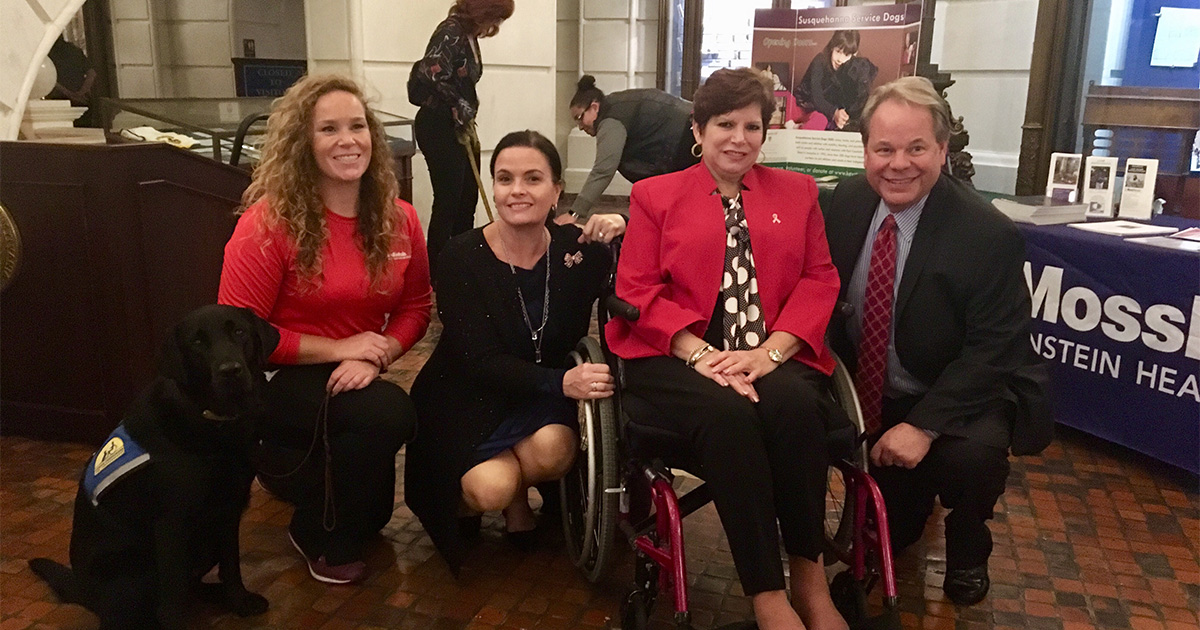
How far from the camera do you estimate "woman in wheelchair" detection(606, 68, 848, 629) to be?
6.10ft

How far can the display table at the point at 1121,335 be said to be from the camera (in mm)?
2869

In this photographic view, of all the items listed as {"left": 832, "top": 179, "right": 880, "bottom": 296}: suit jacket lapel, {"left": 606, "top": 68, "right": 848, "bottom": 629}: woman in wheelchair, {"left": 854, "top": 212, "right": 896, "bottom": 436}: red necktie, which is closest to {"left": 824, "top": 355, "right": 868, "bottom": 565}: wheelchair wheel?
{"left": 606, "top": 68, "right": 848, "bottom": 629}: woman in wheelchair

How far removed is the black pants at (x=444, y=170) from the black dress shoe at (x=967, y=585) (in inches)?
125

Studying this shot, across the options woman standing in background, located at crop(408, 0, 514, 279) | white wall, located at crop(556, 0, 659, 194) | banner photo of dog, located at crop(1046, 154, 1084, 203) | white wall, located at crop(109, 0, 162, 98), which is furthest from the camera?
white wall, located at crop(556, 0, 659, 194)

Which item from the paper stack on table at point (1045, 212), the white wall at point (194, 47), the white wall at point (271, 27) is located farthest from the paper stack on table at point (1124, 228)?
the white wall at point (194, 47)

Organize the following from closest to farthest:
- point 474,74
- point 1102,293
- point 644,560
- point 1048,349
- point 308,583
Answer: point 644,560 < point 308,583 < point 1102,293 < point 1048,349 < point 474,74

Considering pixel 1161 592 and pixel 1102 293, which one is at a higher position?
pixel 1102 293

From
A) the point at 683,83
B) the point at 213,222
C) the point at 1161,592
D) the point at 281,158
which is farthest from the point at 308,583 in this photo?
the point at 683,83

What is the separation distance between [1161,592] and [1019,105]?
4013 millimetres

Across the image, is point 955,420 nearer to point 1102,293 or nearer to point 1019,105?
point 1102,293

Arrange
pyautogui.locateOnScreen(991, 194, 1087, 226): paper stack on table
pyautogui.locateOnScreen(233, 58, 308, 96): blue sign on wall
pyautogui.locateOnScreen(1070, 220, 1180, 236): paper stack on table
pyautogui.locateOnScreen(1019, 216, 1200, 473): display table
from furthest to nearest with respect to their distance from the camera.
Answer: pyautogui.locateOnScreen(233, 58, 308, 96): blue sign on wall → pyautogui.locateOnScreen(991, 194, 1087, 226): paper stack on table → pyautogui.locateOnScreen(1070, 220, 1180, 236): paper stack on table → pyautogui.locateOnScreen(1019, 216, 1200, 473): display table

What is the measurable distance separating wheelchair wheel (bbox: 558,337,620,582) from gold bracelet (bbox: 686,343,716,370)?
0.70 feet

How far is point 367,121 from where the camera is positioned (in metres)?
2.39

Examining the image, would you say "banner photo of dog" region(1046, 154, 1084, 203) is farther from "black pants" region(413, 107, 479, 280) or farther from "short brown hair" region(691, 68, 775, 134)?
"black pants" region(413, 107, 479, 280)
